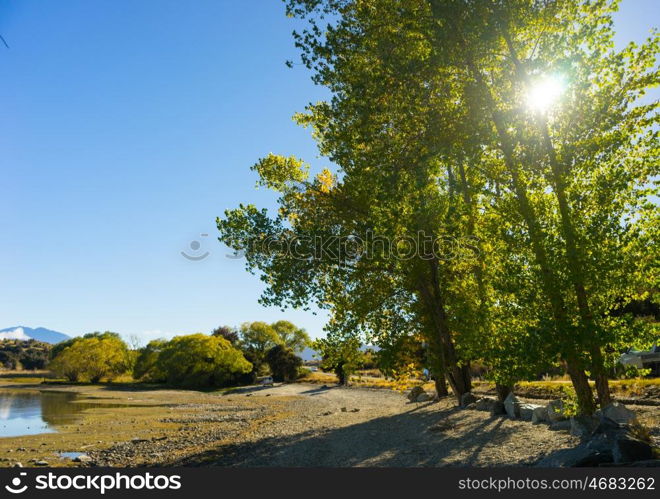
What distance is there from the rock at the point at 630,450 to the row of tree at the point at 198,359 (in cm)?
6373

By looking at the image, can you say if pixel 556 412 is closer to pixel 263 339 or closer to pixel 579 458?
pixel 579 458

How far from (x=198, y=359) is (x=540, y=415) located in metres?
63.2

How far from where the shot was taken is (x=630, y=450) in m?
8.29

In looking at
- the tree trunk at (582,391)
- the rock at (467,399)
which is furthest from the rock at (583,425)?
the rock at (467,399)

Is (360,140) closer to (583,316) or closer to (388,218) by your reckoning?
(388,218)

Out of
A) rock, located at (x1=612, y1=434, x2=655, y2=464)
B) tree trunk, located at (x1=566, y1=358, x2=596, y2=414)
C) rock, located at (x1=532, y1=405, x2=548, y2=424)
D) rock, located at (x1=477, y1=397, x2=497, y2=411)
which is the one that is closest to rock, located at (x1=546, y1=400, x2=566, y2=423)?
rock, located at (x1=532, y1=405, x2=548, y2=424)

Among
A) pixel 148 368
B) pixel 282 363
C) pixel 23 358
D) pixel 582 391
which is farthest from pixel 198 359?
pixel 23 358

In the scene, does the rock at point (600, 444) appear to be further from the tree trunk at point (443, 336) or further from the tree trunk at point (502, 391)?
the tree trunk at point (502, 391)

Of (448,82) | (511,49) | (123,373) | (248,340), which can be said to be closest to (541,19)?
(511,49)

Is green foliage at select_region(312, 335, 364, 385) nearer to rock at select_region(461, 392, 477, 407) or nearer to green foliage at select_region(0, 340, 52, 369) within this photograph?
rock at select_region(461, 392, 477, 407)

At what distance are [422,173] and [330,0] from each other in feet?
24.4

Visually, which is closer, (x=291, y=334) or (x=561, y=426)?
(x=561, y=426)

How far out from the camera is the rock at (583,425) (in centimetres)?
1217

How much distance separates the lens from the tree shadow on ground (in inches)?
512
